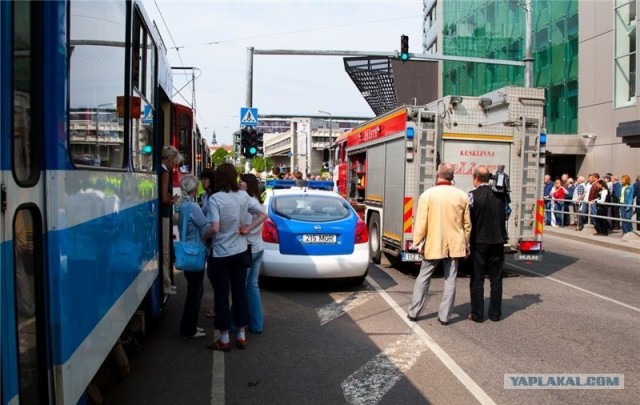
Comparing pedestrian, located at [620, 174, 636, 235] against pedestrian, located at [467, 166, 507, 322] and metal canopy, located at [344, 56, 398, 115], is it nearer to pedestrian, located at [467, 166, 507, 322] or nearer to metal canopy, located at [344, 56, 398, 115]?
pedestrian, located at [467, 166, 507, 322]

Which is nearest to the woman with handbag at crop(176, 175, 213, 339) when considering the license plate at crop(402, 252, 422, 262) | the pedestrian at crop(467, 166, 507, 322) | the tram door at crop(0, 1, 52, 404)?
the pedestrian at crop(467, 166, 507, 322)

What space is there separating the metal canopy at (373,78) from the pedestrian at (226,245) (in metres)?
34.5

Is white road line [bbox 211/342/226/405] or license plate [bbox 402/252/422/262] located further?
license plate [bbox 402/252/422/262]

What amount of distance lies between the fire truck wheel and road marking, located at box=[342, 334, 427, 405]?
18.0ft

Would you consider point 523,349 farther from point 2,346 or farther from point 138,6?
point 2,346

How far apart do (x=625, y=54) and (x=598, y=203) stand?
10.4 metres

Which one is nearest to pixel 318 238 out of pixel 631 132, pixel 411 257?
pixel 411 257

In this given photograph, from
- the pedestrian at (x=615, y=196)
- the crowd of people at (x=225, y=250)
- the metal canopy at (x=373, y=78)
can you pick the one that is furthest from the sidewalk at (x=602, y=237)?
the metal canopy at (x=373, y=78)

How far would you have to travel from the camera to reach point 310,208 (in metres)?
9.19

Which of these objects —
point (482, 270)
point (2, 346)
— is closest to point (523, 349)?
point (482, 270)

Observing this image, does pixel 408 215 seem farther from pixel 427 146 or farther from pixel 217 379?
pixel 217 379

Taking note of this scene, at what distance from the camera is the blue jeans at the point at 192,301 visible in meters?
6.15

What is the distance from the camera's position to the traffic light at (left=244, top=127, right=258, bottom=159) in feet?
63.9

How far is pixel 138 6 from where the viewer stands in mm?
4590
